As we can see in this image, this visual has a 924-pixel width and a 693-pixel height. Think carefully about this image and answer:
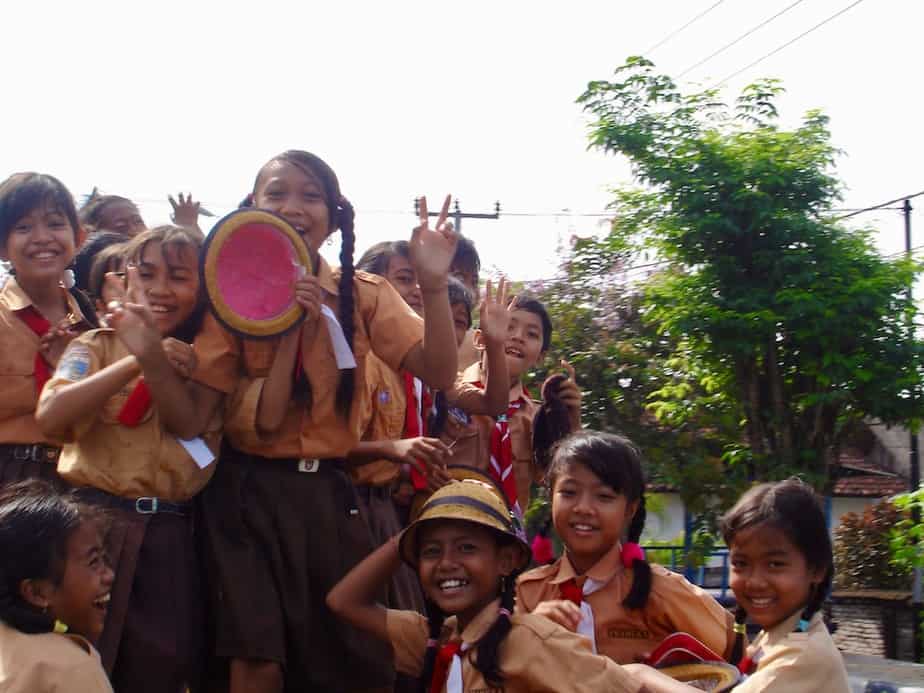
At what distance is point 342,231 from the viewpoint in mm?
3758

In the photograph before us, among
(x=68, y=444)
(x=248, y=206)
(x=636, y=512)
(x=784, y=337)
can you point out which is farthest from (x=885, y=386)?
(x=68, y=444)

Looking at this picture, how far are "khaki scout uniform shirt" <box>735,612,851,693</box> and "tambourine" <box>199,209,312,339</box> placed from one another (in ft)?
5.46

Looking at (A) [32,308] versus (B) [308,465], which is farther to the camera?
(A) [32,308]

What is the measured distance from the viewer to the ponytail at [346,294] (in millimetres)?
3605

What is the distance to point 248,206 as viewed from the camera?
375 cm

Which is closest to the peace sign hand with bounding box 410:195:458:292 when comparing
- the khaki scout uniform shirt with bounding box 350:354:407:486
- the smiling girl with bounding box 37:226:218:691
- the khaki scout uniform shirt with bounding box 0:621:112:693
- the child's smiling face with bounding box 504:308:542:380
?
the khaki scout uniform shirt with bounding box 350:354:407:486

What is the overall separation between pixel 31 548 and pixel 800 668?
200 centimetres

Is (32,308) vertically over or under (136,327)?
over

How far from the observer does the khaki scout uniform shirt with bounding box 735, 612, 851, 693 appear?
2.82 meters

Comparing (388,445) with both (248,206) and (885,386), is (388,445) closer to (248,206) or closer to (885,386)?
(248,206)

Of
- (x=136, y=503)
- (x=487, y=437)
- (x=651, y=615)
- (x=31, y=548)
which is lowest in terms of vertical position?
(x=651, y=615)

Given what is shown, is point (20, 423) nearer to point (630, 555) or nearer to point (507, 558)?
point (507, 558)

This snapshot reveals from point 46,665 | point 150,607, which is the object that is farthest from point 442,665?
point 46,665

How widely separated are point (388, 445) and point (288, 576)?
55 centimetres
